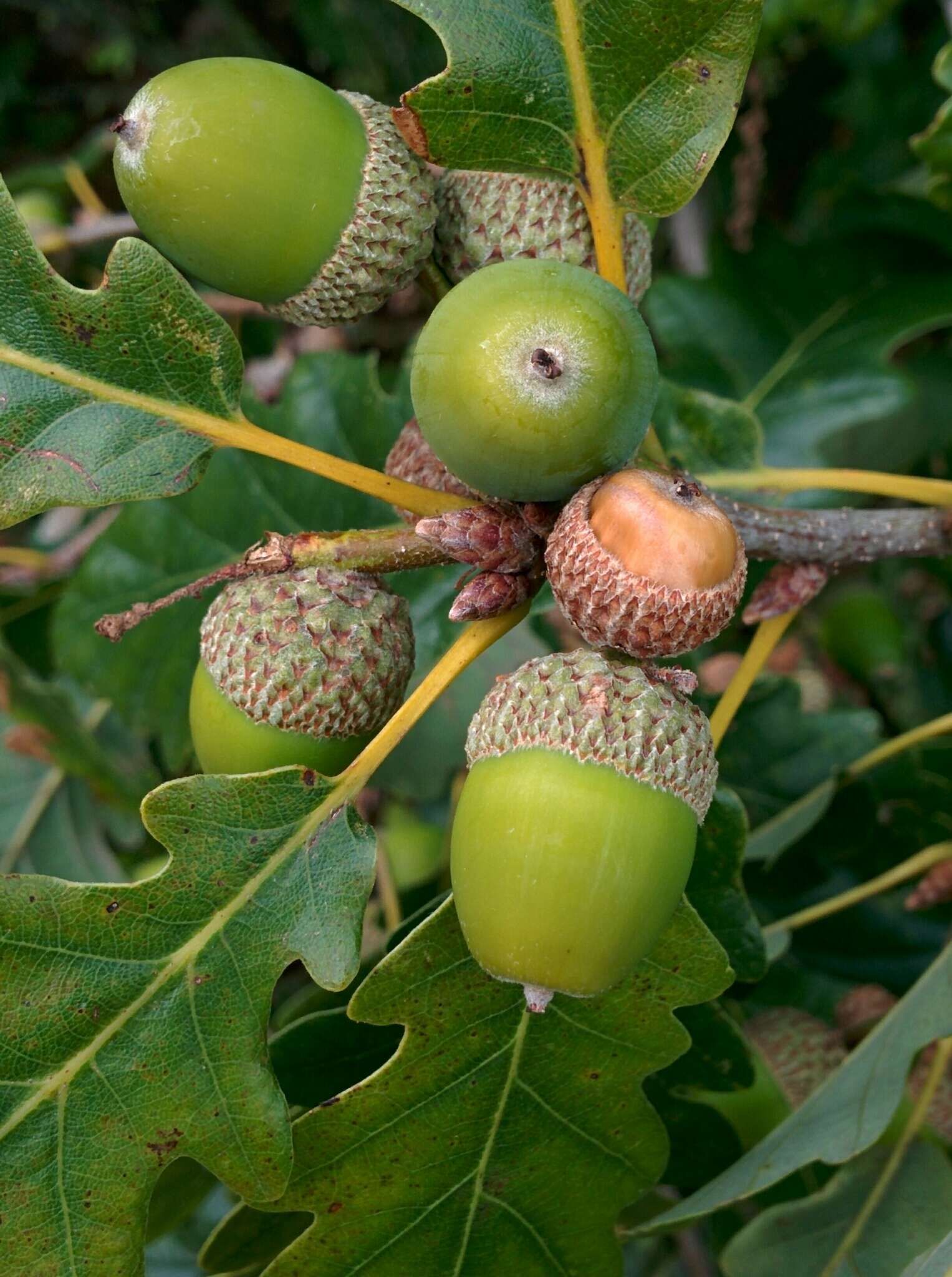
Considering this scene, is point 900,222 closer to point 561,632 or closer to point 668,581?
point 561,632

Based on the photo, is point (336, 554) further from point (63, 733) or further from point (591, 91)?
point (63, 733)

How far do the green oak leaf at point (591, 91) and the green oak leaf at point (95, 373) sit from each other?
282mm

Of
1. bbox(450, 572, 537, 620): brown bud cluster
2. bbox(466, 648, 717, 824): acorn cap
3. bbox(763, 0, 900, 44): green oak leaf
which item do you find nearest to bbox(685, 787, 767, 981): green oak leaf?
bbox(466, 648, 717, 824): acorn cap

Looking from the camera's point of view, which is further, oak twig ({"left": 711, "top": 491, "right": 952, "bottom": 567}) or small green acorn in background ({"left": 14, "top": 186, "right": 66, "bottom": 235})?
small green acorn in background ({"left": 14, "top": 186, "right": 66, "bottom": 235})

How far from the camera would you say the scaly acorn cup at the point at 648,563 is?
0.96 metres

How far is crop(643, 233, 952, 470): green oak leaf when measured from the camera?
82.0 inches

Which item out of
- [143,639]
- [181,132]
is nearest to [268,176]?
[181,132]

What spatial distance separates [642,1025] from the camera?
3.64 feet

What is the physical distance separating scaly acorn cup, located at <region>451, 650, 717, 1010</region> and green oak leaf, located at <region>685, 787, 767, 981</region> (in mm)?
209

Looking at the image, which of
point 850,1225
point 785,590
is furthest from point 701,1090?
point 785,590

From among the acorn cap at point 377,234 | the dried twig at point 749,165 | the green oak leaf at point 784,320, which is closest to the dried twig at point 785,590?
the acorn cap at point 377,234

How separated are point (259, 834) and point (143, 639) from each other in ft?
2.58

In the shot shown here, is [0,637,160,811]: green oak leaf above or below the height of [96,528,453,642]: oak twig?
below

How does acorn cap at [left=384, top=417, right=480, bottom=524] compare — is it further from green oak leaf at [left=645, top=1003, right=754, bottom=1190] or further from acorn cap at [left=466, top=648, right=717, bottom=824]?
green oak leaf at [left=645, top=1003, right=754, bottom=1190]
